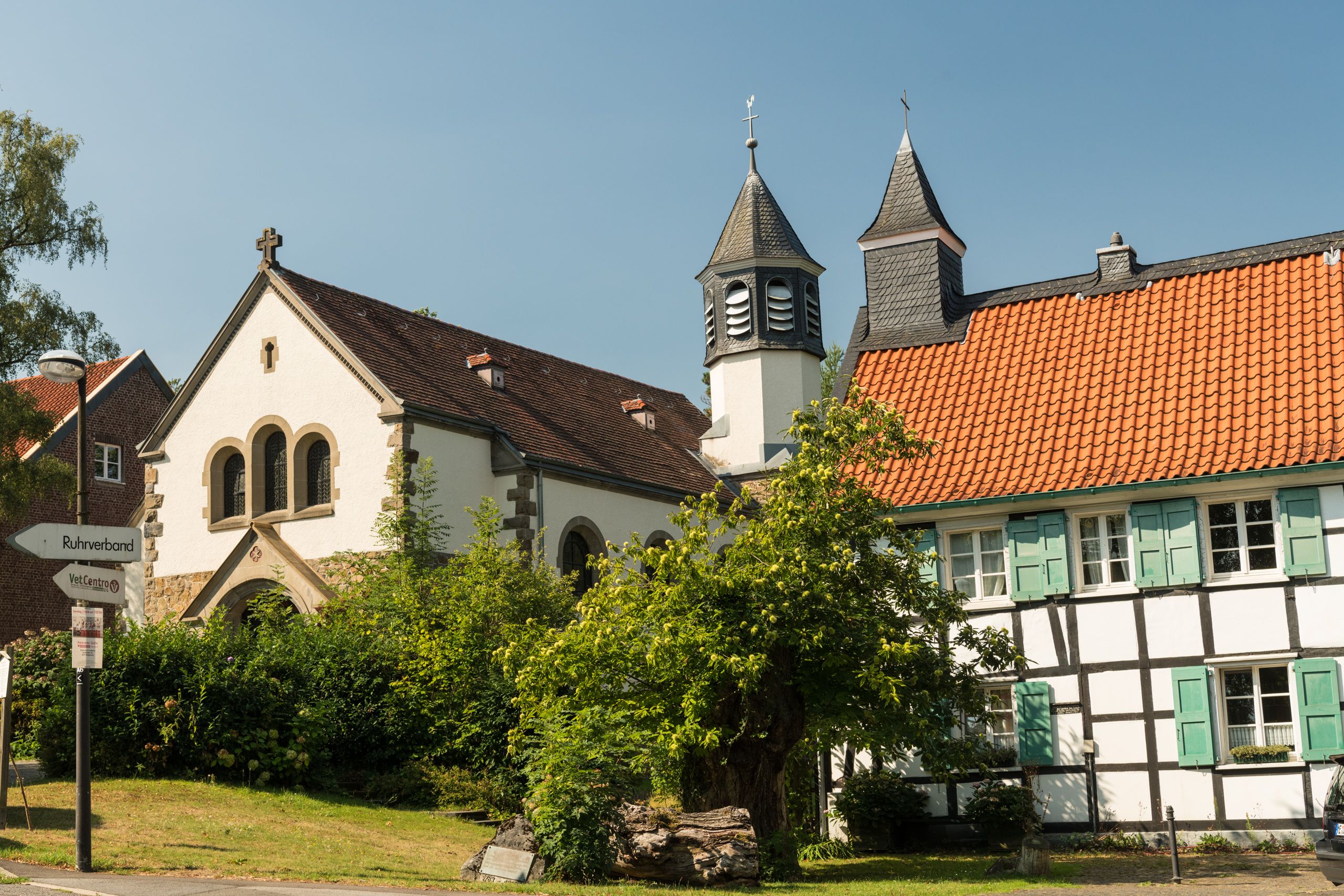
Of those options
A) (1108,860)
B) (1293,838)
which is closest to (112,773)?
(1108,860)

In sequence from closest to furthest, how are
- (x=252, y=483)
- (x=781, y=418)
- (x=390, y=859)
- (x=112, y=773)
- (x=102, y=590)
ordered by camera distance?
(x=102, y=590)
(x=390, y=859)
(x=112, y=773)
(x=252, y=483)
(x=781, y=418)

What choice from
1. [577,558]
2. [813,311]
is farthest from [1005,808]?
[813,311]

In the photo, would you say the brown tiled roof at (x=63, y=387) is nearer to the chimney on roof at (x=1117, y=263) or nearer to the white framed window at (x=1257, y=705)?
the chimney on roof at (x=1117, y=263)

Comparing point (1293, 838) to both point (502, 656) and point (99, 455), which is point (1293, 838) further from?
point (99, 455)

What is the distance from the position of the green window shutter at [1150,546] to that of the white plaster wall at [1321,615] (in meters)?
1.73

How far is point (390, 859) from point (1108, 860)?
8966mm

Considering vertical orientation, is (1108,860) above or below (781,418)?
below

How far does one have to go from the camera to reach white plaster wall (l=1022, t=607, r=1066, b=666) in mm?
19594

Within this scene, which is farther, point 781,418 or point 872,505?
point 781,418

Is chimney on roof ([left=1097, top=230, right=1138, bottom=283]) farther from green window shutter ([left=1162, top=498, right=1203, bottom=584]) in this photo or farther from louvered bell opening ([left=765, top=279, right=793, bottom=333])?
louvered bell opening ([left=765, top=279, right=793, bottom=333])

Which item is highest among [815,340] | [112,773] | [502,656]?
[815,340]

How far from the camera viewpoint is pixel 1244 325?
68.5 feet

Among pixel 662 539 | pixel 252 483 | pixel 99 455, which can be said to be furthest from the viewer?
pixel 99 455

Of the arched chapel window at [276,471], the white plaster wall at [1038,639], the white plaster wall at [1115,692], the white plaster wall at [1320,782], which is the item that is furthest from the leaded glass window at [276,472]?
the white plaster wall at [1320,782]
